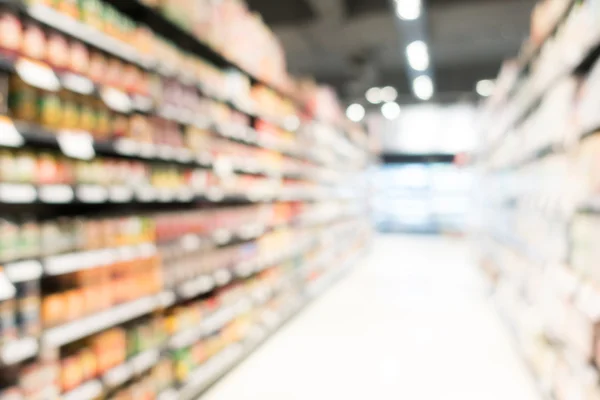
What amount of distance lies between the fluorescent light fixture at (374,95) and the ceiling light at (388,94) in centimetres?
11

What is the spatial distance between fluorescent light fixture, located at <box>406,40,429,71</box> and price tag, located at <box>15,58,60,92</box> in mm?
7162

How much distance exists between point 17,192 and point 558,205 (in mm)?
2946

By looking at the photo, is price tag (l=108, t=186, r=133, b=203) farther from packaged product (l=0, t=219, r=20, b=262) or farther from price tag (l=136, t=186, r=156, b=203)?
packaged product (l=0, t=219, r=20, b=262)

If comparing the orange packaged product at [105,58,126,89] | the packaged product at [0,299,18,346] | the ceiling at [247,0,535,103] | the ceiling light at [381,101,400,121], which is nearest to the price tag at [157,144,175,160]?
the orange packaged product at [105,58,126,89]

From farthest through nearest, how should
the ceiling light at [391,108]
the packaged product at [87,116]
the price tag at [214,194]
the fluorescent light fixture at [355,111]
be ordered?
the ceiling light at [391,108], the fluorescent light fixture at [355,111], the price tag at [214,194], the packaged product at [87,116]

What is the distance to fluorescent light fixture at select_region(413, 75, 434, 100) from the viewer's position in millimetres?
10753

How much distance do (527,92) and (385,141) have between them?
474 inches

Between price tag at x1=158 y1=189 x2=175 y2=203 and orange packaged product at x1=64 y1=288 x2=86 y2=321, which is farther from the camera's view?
price tag at x1=158 y1=189 x2=175 y2=203

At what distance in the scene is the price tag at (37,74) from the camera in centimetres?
188

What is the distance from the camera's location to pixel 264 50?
175 inches

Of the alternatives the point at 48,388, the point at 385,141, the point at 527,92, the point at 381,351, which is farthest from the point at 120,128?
the point at 385,141

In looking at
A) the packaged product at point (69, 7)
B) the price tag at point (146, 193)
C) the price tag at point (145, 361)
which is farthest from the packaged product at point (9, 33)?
the price tag at point (145, 361)

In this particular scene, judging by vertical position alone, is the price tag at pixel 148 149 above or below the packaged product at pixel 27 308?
above

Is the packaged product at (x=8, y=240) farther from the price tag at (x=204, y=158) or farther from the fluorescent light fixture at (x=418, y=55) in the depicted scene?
the fluorescent light fixture at (x=418, y=55)
